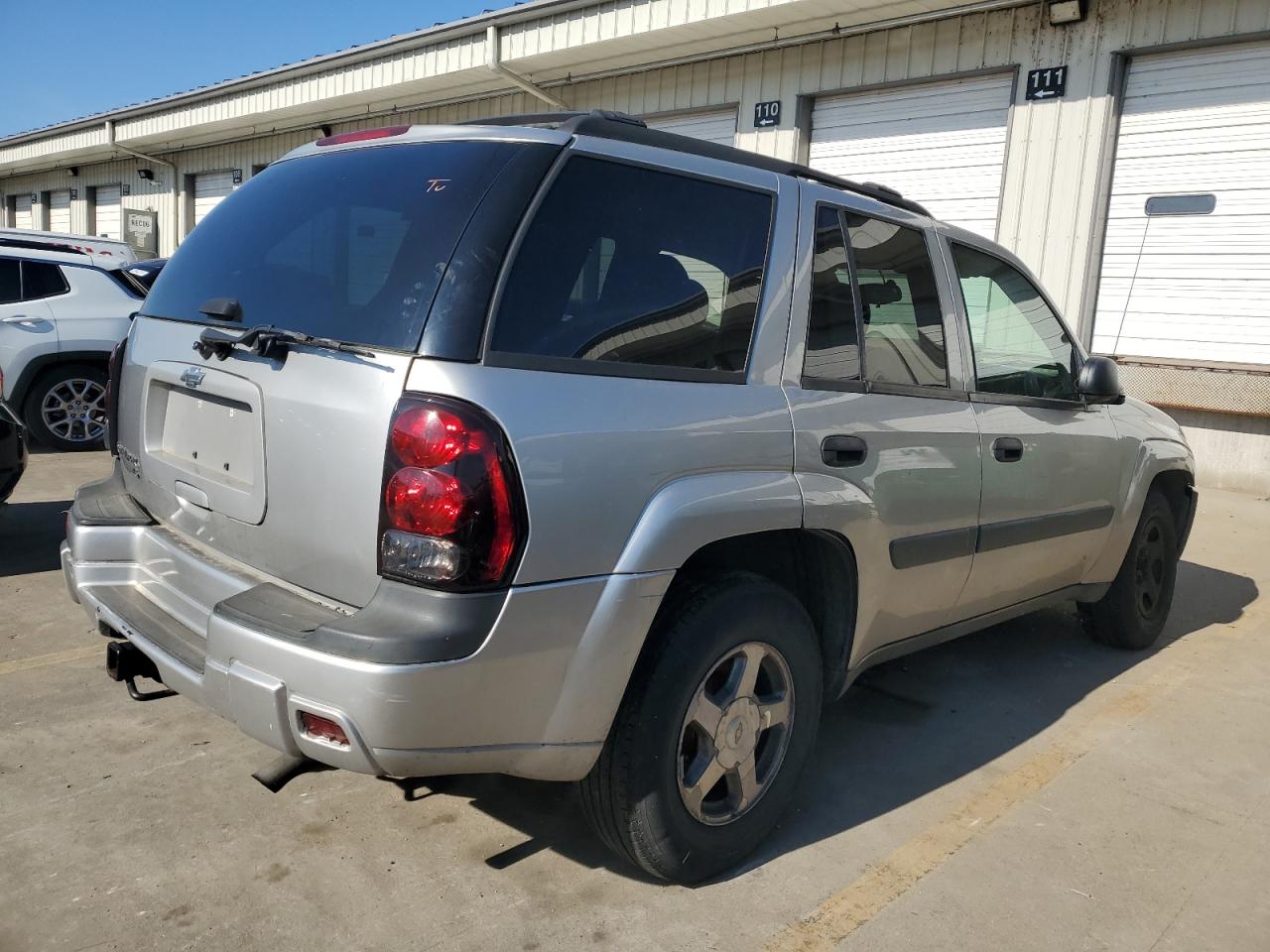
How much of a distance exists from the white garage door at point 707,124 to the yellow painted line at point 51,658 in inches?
394

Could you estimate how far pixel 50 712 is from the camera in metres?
3.57

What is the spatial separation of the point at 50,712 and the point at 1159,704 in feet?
14.0

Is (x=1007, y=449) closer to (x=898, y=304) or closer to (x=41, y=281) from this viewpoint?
(x=898, y=304)

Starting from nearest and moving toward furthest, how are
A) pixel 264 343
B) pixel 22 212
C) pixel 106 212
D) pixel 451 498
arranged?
pixel 451 498, pixel 264 343, pixel 106 212, pixel 22 212

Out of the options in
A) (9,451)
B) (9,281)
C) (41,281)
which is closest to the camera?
(9,451)

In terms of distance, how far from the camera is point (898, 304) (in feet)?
10.8

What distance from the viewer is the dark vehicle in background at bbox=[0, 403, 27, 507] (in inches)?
216

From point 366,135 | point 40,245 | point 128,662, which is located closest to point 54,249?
point 40,245

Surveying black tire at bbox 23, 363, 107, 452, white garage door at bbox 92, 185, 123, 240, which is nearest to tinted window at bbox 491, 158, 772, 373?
black tire at bbox 23, 363, 107, 452

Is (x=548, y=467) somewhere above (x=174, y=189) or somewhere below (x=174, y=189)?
below

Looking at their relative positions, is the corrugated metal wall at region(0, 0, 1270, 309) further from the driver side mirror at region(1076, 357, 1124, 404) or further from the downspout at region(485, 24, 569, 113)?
the driver side mirror at region(1076, 357, 1124, 404)

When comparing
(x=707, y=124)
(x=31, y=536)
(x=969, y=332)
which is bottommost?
(x=31, y=536)

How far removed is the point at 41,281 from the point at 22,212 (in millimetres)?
26290

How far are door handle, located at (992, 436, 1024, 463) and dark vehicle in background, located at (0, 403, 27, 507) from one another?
4.98 metres
